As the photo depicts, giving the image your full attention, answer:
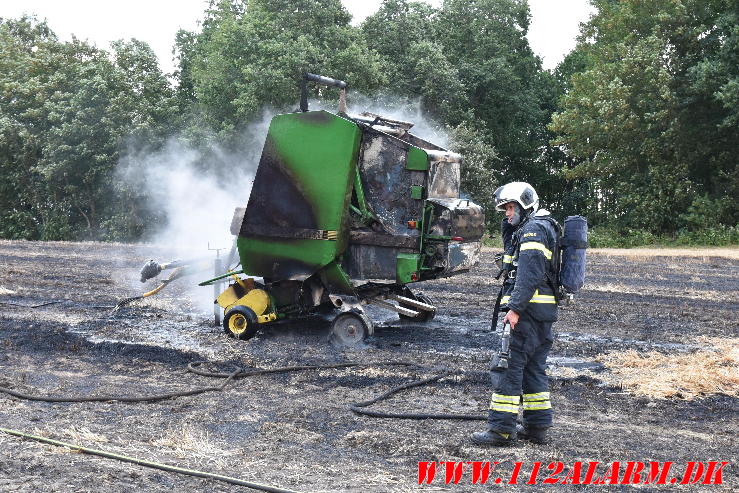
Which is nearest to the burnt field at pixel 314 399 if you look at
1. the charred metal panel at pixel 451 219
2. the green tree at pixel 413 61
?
the charred metal panel at pixel 451 219

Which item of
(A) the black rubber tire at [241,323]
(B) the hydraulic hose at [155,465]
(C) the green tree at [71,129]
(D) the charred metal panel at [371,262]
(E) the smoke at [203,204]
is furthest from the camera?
(C) the green tree at [71,129]

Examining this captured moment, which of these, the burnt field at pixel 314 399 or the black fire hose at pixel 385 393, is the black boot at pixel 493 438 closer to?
the burnt field at pixel 314 399

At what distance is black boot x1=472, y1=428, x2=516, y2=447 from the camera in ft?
19.4

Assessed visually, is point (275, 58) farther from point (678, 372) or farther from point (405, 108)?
point (678, 372)

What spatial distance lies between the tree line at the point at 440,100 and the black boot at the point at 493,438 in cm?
2547

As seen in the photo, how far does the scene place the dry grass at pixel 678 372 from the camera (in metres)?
7.69

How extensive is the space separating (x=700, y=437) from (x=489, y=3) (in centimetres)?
4477

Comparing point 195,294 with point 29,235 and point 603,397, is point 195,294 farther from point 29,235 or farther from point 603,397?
point 29,235

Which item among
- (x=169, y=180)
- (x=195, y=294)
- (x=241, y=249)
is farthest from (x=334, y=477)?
(x=169, y=180)

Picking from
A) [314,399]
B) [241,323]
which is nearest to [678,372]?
[314,399]

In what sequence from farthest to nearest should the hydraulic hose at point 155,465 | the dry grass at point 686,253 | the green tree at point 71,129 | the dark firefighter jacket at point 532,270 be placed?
1. the green tree at point 71,129
2. the dry grass at point 686,253
3. the dark firefighter jacket at point 532,270
4. the hydraulic hose at point 155,465

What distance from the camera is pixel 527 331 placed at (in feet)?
19.4

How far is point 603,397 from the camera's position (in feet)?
24.6

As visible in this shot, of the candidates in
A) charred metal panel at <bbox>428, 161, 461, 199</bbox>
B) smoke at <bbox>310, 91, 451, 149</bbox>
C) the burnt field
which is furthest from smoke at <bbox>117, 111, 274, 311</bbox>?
smoke at <bbox>310, 91, 451, 149</bbox>
